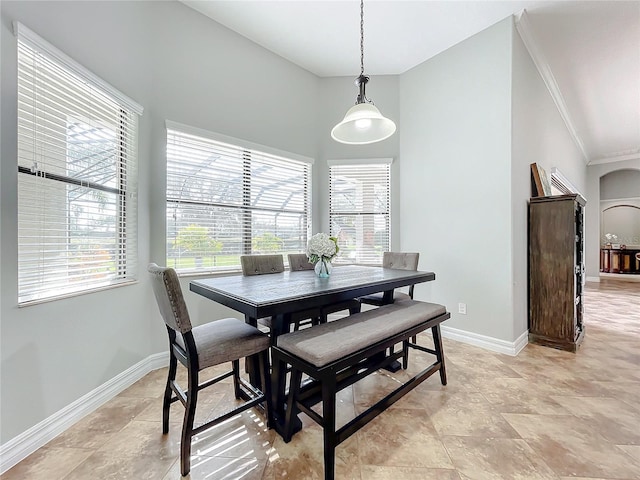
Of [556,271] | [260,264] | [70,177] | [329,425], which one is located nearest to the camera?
[329,425]

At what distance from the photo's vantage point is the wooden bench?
1307mm

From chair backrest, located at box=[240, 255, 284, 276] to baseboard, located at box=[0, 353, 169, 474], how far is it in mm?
1160

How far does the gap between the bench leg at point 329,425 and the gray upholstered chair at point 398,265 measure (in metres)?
1.48

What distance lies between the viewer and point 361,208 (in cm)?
385

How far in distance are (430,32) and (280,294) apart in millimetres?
3299

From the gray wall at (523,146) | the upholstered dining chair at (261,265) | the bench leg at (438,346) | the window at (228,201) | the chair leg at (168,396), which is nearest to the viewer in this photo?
the chair leg at (168,396)

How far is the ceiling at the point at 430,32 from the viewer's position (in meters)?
2.64

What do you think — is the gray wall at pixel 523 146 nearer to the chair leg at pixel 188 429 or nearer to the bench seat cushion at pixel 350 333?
the bench seat cushion at pixel 350 333

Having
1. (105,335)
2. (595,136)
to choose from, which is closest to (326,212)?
(105,335)

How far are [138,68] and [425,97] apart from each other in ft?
10.3

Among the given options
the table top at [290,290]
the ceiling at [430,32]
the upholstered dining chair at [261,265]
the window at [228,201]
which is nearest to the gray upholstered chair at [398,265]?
the table top at [290,290]

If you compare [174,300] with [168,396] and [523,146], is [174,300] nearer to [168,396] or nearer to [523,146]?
[168,396]

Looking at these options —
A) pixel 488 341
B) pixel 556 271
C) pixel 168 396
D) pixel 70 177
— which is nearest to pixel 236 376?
pixel 168 396

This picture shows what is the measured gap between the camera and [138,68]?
2275 mm
